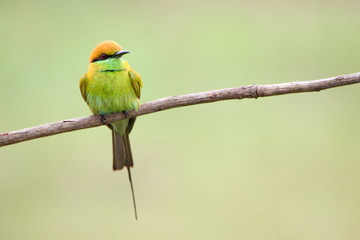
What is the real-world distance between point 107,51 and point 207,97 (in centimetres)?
51

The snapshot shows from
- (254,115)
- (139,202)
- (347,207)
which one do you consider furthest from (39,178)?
(347,207)

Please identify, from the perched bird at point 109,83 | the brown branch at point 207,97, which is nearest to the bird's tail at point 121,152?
the perched bird at point 109,83

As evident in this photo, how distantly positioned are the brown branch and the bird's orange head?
268 millimetres

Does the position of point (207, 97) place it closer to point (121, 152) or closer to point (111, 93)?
point (111, 93)

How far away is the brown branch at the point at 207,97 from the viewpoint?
1517 millimetres

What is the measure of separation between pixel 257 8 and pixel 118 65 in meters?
1.77

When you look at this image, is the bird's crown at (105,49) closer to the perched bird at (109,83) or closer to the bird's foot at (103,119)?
the perched bird at (109,83)

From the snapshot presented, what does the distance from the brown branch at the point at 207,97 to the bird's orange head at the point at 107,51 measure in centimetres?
27

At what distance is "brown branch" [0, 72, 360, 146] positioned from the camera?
59.7 inches

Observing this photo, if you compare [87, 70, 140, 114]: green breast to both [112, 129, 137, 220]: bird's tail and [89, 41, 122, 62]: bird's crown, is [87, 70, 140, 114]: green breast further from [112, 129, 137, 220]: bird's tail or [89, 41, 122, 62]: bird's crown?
[112, 129, 137, 220]: bird's tail

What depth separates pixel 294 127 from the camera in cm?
302

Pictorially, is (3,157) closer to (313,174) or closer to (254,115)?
(254,115)

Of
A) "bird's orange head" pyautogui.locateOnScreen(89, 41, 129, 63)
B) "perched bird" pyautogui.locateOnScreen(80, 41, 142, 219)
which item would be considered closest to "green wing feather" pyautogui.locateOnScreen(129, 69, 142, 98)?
"perched bird" pyautogui.locateOnScreen(80, 41, 142, 219)

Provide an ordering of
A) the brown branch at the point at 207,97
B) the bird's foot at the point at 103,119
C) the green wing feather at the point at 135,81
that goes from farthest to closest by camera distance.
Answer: the green wing feather at the point at 135,81 → the bird's foot at the point at 103,119 → the brown branch at the point at 207,97
